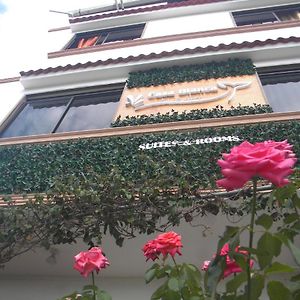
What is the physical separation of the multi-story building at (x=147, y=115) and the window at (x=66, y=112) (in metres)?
0.03

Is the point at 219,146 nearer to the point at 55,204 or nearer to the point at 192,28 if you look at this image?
the point at 55,204

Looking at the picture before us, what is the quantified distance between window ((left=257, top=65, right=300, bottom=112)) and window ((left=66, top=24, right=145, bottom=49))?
17.0 feet

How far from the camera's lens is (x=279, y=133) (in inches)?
202

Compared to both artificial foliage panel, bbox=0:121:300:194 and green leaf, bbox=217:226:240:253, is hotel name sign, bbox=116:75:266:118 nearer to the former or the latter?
artificial foliage panel, bbox=0:121:300:194

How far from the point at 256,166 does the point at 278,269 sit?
1.24ft

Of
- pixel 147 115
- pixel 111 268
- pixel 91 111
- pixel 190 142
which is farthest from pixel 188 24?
pixel 111 268

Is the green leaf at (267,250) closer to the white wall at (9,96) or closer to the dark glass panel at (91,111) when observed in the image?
the dark glass panel at (91,111)

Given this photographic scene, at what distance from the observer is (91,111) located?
7.27 metres

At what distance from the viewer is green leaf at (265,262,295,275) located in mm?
1252

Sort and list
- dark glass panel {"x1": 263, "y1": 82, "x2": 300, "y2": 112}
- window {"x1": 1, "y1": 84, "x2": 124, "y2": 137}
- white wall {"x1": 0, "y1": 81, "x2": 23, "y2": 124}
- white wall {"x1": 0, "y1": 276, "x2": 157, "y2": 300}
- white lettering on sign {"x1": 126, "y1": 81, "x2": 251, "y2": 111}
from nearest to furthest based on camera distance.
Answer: white wall {"x1": 0, "y1": 276, "x2": 157, "y2": 300}
dark glass panel {"x1": 263, "y1": 82, "x2": 300, "y2": 112}
white lettering on sign {"x1": 126, "y1": 81, "x2": 251, "y2": 111}
window {"x1": 1, "y1": 84, "x2": 124, "y2": 137}
white wall {"x1": 0, "y1": 81, "x2": 23, "y2": 124}

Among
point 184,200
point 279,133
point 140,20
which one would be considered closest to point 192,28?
point 140,20

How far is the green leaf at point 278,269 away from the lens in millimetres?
1252

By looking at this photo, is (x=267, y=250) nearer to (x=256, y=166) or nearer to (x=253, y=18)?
(x=256, y=166)

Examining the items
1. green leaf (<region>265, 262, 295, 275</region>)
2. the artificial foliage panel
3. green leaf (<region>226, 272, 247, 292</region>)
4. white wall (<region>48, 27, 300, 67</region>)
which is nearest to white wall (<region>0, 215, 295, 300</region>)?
the artificial foliage panel
